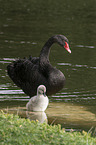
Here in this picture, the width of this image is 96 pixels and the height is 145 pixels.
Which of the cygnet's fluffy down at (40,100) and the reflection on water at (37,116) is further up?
the cygnet's fluffy down at (40,100)

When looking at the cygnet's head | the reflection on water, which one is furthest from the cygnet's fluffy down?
the reflection on water

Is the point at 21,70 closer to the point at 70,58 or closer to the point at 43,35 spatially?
the point at 70,58

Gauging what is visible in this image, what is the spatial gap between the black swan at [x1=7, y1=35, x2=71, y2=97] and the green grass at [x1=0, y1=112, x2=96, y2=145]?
2.36 metres

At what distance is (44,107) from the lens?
336 inches

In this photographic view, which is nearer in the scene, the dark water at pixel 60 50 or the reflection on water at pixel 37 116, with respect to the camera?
the reflection on water at pixel 37 116

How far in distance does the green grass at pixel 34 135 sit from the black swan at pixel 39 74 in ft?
7.73

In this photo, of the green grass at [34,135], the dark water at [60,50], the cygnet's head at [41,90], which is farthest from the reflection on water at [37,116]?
the green grass at [34,135]

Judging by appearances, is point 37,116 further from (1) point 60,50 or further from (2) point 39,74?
(1) point 60,50

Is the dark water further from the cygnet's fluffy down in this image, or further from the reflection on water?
the cygnet's fluffy down

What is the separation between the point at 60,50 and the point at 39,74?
592 cm

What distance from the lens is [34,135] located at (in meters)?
6.38

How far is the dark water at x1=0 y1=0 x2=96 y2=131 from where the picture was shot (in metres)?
8.95

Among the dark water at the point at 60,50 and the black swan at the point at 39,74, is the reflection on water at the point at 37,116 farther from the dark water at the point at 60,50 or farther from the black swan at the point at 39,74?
the black swan at the point at 39,74

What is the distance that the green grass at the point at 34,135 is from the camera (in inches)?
244
